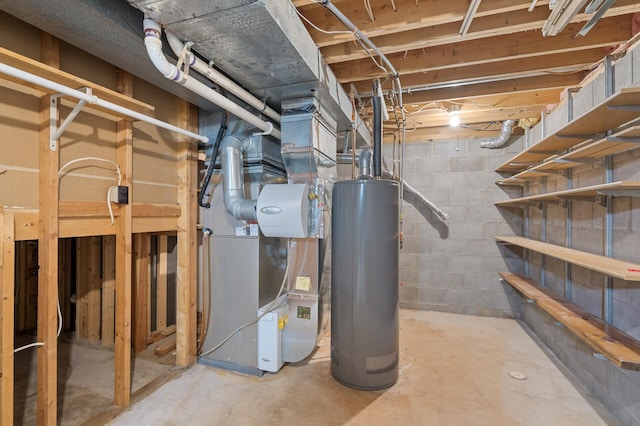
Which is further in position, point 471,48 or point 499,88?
point 499,88

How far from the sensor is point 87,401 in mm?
2012

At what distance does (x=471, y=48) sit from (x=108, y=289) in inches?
146

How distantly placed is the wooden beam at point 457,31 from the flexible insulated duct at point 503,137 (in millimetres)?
1794

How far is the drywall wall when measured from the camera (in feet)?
4.79

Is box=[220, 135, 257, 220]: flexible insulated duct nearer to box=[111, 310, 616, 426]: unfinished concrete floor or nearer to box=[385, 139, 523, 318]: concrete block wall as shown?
box=[111, 310, 616, 426]: unfinished concrete floor

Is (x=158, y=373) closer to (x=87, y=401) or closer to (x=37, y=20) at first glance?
(x=87, y=401)

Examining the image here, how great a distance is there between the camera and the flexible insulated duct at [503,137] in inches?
141

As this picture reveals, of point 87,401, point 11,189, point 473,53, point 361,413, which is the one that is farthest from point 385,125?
point 87,401

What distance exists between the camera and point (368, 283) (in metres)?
2.15

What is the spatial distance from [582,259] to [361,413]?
179 centimetres

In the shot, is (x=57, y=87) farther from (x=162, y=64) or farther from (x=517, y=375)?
(x=517, y=375)

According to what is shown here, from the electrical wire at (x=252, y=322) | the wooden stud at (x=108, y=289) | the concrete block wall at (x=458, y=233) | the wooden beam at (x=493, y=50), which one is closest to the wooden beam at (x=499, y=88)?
the wooden beam at (x=493, y=50)

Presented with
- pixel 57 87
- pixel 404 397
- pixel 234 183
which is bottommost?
pixel 404 397

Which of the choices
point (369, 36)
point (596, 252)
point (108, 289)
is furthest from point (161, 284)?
point (596, 252)
